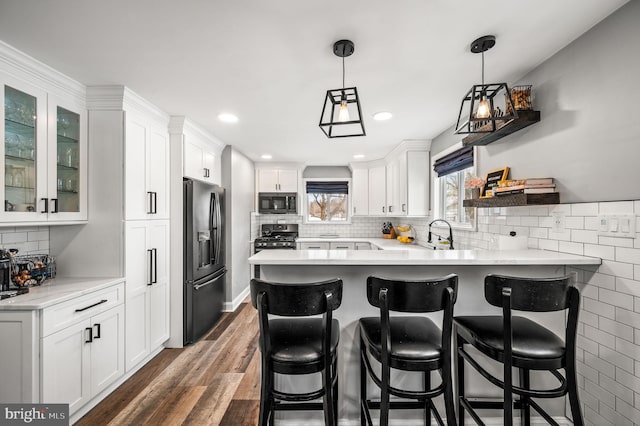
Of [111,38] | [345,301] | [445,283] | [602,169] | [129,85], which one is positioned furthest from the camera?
[129,85]

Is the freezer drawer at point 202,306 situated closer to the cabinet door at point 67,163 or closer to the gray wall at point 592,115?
the cabinet door at point 67,163

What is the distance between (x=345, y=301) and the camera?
6.09 ft

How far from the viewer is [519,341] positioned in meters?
1.40

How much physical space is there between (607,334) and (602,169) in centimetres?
88

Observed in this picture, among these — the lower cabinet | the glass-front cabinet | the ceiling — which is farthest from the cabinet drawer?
the ceiling

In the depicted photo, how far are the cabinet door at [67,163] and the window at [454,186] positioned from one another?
10.9ft

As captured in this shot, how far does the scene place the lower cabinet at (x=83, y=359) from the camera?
175 centimetres

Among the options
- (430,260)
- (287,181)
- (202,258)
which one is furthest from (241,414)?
(287,181)

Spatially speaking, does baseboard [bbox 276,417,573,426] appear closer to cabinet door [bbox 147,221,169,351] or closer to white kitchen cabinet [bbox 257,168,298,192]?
cabinet door [bbox 147,221,169,351]

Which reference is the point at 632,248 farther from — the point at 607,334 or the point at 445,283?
the point at 445,283

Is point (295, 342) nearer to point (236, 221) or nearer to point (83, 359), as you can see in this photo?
point (83, 359)

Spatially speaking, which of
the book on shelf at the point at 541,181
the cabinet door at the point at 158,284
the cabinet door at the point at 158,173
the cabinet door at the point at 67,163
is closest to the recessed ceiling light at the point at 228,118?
the cabinet door at the point at 158,173

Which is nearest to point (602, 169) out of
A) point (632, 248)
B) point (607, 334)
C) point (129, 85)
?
point (632, 248)

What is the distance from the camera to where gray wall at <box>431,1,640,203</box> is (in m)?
1.42
